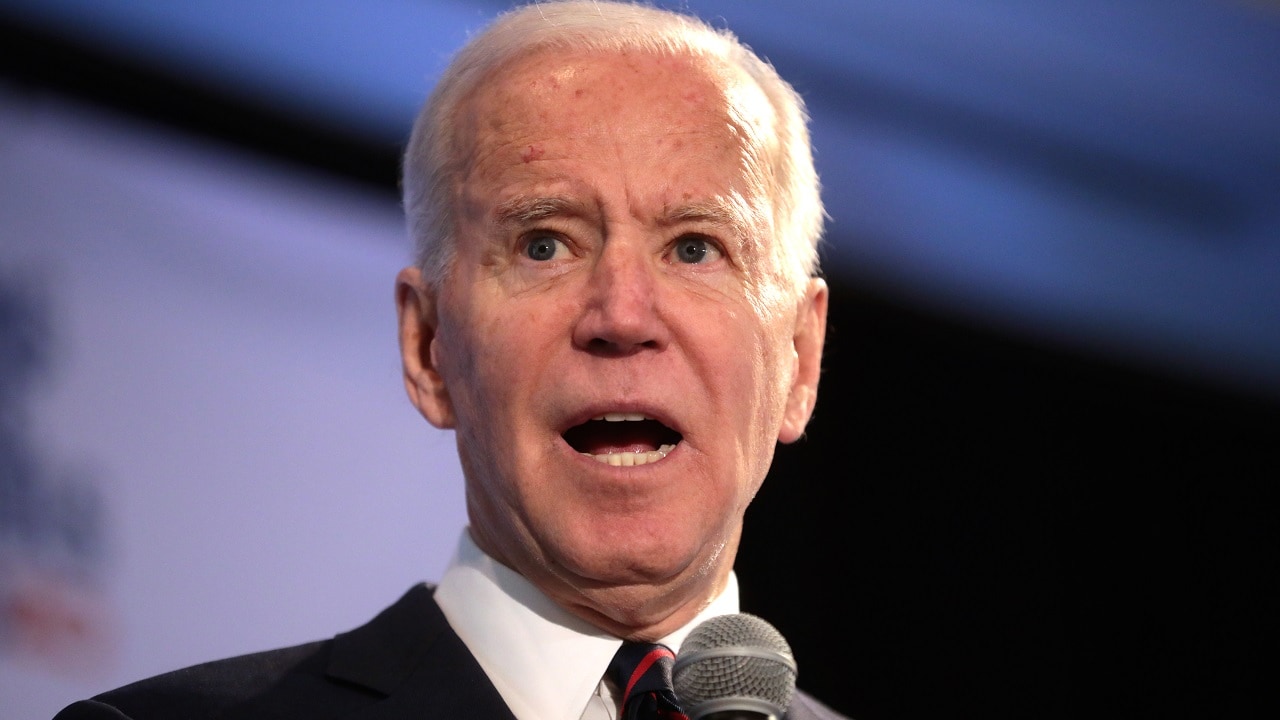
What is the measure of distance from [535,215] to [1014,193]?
268cm

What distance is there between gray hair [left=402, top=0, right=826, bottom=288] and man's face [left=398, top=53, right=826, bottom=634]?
0.12ft

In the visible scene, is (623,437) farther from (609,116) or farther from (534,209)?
(609,116)

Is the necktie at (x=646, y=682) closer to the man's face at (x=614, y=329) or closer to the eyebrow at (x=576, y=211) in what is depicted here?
the man's face at (x=614, y=329)

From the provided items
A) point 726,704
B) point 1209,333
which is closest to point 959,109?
point 1209,333

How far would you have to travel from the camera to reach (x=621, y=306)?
161 centimetres

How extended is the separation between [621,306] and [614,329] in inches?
1.3

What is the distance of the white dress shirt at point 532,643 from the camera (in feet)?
5.62

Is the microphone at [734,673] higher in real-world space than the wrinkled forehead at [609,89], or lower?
lower

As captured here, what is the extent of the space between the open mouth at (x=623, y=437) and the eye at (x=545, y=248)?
0.22m

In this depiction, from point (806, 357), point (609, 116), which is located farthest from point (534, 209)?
point (806, 357)

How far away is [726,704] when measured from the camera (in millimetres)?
1235

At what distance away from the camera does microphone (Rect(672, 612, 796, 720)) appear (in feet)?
4.07

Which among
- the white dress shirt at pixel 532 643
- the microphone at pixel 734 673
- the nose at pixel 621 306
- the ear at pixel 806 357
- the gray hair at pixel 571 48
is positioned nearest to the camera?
the microphone at pixel 734 673

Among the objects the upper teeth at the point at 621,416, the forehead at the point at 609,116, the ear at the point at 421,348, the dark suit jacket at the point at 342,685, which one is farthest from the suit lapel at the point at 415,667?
the forehead at the point at 609,116
